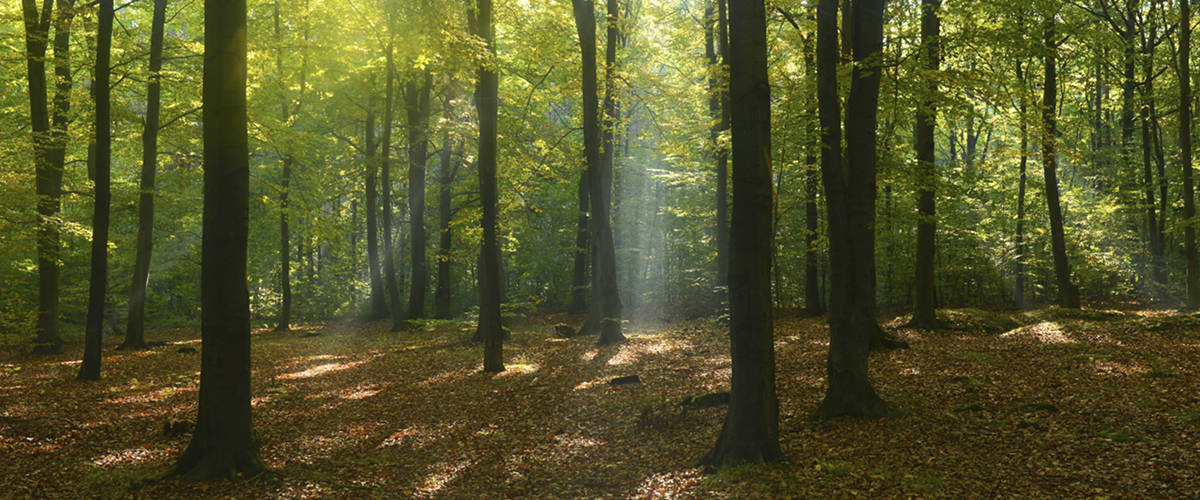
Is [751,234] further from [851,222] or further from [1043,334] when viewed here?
[1043,334]

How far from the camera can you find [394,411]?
34.3 ft

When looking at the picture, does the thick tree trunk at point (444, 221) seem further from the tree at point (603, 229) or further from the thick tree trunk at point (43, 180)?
the thick tree trunk at point (43, 180)

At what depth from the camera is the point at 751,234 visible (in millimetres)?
6199

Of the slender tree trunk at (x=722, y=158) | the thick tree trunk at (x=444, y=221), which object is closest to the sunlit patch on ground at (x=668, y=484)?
the slender tree trunk at (x=722, y=158)

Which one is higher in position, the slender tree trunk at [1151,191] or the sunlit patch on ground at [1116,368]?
the slender tree trunk at [1151,191]

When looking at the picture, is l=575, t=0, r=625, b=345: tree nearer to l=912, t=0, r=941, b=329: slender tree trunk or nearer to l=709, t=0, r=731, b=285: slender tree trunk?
l=709, t=0, r=731, b=285: slender tree trunk

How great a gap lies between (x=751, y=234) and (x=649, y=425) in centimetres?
357

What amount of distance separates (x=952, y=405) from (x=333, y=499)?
743 cm

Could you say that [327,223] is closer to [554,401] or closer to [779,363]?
[554,401]

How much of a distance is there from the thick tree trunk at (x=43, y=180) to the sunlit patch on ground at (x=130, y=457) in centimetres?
713

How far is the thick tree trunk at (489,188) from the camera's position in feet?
41.1

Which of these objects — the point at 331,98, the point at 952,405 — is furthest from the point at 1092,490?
the point at 331,98

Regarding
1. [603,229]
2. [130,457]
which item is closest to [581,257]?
[603,229]

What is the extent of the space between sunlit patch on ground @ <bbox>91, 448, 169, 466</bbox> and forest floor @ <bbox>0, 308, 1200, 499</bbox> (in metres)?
0.04
